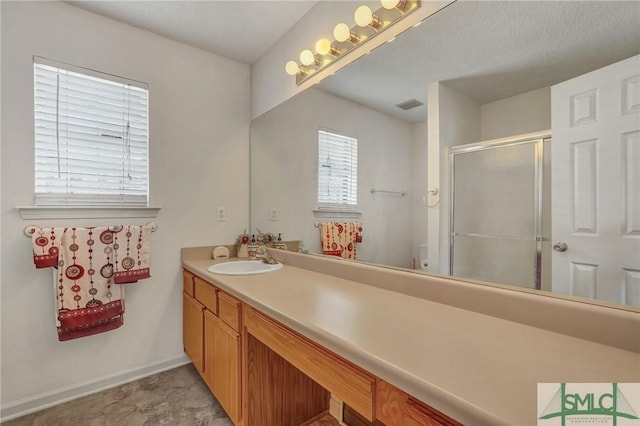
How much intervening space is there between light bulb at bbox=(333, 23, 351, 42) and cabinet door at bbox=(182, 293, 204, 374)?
5.83 ft

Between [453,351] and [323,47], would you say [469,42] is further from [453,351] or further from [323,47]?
[453,351]

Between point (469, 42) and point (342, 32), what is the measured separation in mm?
697

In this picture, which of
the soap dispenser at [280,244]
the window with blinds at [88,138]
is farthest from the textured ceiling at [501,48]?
the window with blinds at [88,138]

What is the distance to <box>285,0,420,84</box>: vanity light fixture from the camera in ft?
4.04

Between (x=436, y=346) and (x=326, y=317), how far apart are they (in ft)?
1.13

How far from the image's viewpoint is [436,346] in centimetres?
71

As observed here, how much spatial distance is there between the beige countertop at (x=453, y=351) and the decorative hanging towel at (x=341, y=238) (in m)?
0.41

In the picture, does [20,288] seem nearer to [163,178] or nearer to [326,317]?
[163,178]

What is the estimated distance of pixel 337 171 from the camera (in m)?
1.64

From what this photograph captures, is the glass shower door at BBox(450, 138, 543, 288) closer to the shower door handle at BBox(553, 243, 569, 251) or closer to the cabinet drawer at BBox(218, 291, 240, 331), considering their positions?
the shower door handle at BBox(553, 243, 569, 251)

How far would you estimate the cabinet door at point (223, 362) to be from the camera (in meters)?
1.36

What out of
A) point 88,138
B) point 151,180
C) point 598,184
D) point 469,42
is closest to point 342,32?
point 469,42

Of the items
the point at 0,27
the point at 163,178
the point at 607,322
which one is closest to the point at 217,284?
the point at 163,178

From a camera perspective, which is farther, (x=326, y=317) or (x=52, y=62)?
(x=52, y=62)
